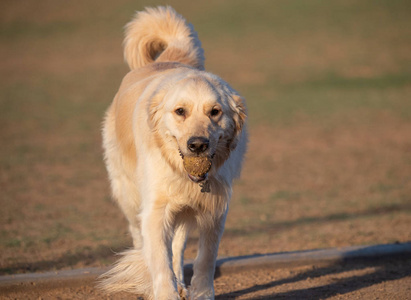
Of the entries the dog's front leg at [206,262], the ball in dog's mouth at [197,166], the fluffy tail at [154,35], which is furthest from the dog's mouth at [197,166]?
the fluffy tail at [154,35]

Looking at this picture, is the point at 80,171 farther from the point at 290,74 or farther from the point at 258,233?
the point at 290,74

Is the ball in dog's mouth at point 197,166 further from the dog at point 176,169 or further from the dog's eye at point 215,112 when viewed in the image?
the dog's eye at point 215,112

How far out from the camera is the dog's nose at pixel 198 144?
4340 mm

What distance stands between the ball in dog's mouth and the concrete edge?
166cm

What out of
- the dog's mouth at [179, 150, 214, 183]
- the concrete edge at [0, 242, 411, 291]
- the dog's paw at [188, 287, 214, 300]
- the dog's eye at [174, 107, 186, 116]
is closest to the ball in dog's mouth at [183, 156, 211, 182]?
the dog's mouth at [179, 150, 214, 183]

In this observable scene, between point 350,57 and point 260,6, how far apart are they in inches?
593

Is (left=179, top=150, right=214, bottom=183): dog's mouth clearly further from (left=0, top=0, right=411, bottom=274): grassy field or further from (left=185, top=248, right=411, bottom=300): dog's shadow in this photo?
(left=0, top=0, right=411, bottom=274): grassy field

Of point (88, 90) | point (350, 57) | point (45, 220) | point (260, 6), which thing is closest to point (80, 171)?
point (45, 220)

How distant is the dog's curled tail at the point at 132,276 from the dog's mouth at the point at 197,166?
988 millimetres

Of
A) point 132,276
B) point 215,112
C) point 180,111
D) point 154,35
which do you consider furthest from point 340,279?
point 154,35

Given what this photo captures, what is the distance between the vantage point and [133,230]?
607cm

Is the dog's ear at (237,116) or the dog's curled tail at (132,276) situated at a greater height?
the dog's ear at (237,116)

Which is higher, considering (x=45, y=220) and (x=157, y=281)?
(x=157, y=281)

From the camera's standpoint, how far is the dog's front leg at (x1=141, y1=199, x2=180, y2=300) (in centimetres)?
456
